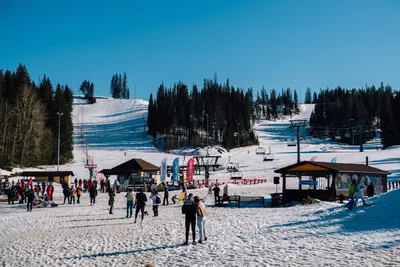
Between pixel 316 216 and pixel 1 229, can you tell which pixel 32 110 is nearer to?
pixel 1 229

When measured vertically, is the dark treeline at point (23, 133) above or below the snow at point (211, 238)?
above

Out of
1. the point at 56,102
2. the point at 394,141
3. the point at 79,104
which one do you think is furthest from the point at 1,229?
the point at 79,104

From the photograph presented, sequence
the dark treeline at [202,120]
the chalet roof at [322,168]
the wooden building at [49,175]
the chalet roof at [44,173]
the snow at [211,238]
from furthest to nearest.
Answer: the dark treeline at [202,120]
the wooden building at [49,175]
the chalet roof at [44,173]
the chalet roof at [322,168]
the snow at [211,238]

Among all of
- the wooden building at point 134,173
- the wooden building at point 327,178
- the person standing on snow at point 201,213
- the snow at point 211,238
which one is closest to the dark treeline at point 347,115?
the wooden building at point 134,173

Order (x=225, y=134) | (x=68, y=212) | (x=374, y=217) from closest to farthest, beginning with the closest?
(x=374, y=217), (x=68, y=212), (x=225, y=134)

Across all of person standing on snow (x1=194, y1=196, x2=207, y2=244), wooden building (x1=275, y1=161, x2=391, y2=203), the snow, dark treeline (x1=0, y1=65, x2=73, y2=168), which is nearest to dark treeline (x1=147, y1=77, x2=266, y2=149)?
dark treeline (x1=0, y1=65, x2=73, y2=168)

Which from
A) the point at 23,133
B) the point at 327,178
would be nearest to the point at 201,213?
the point at 327,178

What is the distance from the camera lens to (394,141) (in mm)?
79188

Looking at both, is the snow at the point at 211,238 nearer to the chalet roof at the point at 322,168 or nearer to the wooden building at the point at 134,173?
the chalet roof at the point at 322,168

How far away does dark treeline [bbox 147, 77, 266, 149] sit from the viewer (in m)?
100

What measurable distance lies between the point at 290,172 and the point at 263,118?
447ft

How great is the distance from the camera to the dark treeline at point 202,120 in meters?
100

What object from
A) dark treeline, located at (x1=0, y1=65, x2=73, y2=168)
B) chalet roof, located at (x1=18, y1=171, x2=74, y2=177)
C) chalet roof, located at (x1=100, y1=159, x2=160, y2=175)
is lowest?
chalet roof, located at (x1=18, y1=171, x2=74, y2=177)

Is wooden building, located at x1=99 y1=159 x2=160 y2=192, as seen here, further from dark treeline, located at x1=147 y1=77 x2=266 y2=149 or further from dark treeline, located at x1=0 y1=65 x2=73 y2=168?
dark treeline, located at x1=147 y1=77 x2=266 y2=149
